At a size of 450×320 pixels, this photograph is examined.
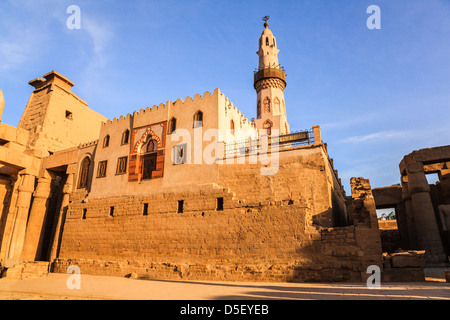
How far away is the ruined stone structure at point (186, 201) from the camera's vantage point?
34.8 feet

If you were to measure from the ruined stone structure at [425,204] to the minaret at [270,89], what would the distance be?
32.0 ft

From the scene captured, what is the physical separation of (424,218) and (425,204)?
0.68 metres

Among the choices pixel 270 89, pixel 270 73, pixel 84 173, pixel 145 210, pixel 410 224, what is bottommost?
pixel 410 224

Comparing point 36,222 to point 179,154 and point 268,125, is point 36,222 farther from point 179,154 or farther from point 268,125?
point 268,125

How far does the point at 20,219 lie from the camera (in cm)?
1698

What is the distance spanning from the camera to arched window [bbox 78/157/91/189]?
18578 mm

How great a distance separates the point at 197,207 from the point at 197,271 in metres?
2.83

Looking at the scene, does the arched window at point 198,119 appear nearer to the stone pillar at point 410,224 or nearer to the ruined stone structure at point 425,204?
the ruined stone structure at point 425,204

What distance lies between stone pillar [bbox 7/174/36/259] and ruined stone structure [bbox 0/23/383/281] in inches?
2.5

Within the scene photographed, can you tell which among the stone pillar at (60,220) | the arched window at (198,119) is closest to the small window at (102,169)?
the stone pillar at (60,220)

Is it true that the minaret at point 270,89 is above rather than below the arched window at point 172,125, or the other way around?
above

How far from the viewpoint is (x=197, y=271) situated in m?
11.7

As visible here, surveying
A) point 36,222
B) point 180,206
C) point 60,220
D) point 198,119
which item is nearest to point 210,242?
point 180,206
